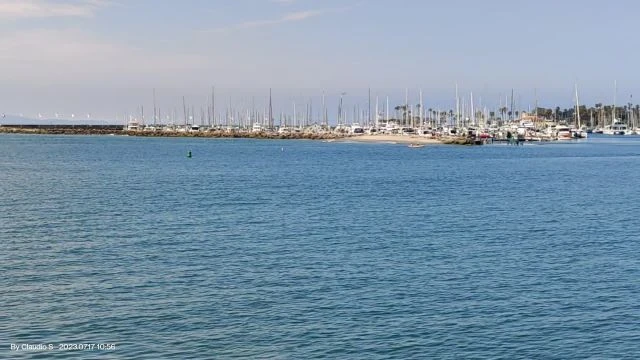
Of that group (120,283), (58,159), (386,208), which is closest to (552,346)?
(120,283)

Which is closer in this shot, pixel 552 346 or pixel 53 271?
pixel 552 346

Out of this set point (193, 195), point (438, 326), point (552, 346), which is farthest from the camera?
point (193, 195)

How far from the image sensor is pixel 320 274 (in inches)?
1383

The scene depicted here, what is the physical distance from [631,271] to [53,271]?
2505 centimetres

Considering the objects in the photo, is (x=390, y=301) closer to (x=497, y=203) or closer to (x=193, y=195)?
(x=497, y=203)

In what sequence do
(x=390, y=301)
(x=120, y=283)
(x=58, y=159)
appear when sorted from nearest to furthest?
(x=390, y=301) → (x=120, y=283) → (x=58, y=159)

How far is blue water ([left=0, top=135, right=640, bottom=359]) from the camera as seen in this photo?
25.7m

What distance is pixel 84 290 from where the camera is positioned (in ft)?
104

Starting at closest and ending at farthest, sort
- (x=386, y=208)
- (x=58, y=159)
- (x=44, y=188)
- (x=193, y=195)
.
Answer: (x=386, y=208)
(x=193, y=195)
(x=44, y=188)
(x=58, y=159)

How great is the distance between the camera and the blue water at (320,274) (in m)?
25.7

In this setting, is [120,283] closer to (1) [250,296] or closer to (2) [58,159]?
(1) [250,296]

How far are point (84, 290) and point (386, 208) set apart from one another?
34.4 m

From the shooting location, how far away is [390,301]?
1203 inches

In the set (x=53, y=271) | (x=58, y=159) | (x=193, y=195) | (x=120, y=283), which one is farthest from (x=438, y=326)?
(x=58, y=159)
